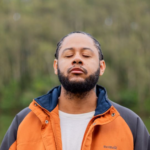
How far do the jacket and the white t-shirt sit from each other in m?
0.05

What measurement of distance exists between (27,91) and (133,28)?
14.1 meters

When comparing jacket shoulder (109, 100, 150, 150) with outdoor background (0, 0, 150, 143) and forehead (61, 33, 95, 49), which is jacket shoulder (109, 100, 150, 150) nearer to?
forehead (61, 33, 95, 49)

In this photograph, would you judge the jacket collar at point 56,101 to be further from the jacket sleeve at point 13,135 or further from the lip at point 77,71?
the lip at point 77,71

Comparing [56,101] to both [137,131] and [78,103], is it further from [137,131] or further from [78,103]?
[137,131]

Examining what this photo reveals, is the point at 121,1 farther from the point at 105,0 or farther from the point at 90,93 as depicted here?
the point at 90,93

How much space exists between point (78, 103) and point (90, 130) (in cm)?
31

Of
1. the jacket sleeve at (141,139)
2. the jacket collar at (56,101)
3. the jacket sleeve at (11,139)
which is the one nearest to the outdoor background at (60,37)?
the jacket collar at (56,101)

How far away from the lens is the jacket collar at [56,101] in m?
2.26

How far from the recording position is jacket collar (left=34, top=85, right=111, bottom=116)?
2260mm

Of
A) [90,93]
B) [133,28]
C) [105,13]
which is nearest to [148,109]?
[133,28]

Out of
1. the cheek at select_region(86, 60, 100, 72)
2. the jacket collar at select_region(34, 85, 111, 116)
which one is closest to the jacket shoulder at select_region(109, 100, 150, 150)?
the jacket collar at select_region(34, 85, 111, 116)

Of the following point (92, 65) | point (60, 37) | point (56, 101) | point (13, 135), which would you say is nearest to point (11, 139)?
point (13, 135)

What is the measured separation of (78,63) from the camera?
2.31 m

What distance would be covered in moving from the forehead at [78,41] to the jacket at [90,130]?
49cm
